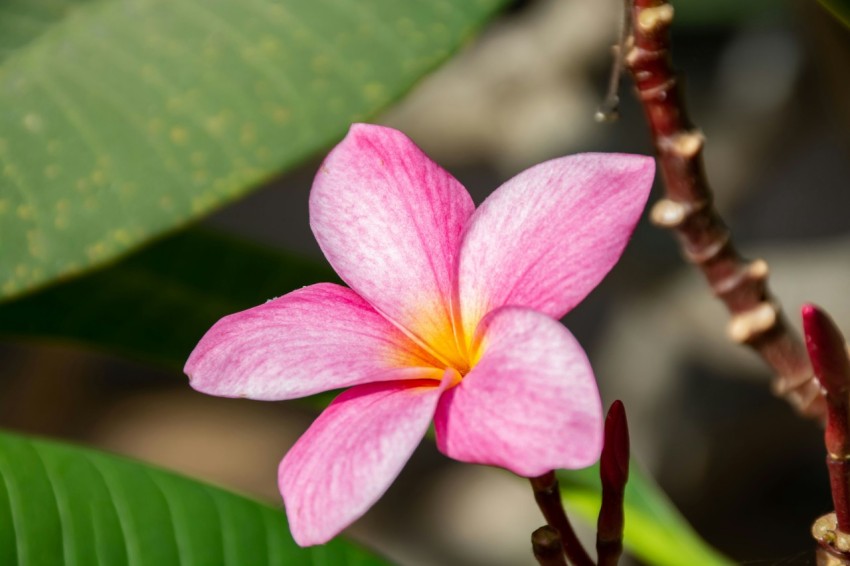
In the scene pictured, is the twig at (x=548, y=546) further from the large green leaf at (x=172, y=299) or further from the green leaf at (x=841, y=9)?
the large green leaf at (x=172, y=299)

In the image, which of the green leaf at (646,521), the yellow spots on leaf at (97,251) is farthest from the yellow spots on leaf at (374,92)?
the green leaf at (646,521)

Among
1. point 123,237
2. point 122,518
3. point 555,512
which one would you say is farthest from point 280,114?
point 555,512

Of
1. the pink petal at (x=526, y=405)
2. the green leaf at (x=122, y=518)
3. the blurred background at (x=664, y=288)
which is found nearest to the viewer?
the pink petal at (x=526, y=405)

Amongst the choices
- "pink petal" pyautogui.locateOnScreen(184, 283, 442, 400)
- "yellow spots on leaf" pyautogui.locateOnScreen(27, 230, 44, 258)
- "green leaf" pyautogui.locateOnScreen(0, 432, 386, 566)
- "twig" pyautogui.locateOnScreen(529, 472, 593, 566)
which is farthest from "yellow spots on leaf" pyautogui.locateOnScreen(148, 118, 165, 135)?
"twig" pyautogui.locateOnScreen(529, 472, 593, 566)

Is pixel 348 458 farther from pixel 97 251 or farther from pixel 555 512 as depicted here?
pixel 97 251

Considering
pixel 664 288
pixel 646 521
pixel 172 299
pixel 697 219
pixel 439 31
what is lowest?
pixel 664 288

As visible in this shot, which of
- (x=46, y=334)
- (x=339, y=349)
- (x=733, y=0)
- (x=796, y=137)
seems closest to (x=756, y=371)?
(x=796, y=137)

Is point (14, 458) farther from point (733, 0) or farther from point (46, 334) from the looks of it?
point (733, 0)
